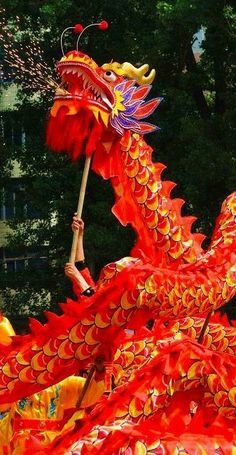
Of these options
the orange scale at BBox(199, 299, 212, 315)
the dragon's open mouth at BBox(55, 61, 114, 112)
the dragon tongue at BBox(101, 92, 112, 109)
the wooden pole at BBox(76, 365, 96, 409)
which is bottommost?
the wooden pole at BBox(76, 365, 96, 409)

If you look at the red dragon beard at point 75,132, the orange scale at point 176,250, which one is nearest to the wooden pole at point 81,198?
the red dragon beard at point 75,132

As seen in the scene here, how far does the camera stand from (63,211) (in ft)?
32.9

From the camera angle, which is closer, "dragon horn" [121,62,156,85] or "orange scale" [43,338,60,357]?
"orange scale" [43,338,60,357]

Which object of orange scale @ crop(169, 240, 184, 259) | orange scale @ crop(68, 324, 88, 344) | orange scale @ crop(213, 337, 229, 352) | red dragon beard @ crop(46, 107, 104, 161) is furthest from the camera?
orange scale @ crop(213, 337, 229, 352)

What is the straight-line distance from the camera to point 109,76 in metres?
3.75

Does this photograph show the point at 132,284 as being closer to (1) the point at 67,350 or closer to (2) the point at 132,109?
(1) the point at 67,350

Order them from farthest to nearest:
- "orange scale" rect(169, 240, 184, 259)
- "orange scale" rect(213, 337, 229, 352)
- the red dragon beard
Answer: "orange scale" rect(213, 337, 229, 352)
"orange scale" rect(169, 240, 184, 259)
the red dragon beard

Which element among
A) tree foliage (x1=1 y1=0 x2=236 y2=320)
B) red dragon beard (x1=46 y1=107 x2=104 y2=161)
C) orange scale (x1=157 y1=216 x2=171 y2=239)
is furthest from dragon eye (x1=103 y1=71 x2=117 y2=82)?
tree foliage (x1=1 y1=0 x2=236 y2=320)

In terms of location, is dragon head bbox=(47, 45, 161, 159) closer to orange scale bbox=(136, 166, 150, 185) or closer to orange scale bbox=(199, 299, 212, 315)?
orange scale bbox=(136, 166, 150, 185)

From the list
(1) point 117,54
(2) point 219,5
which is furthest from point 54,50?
(2) point 219,5

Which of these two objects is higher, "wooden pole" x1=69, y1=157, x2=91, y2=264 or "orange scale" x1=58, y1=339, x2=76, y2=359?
"wooden pole" x1=69, y1=157, x2=91, y2=264

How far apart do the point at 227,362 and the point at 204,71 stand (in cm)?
678

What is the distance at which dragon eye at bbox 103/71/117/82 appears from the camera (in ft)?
12.2

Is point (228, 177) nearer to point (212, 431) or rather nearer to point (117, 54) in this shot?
point (117, 54)
